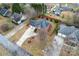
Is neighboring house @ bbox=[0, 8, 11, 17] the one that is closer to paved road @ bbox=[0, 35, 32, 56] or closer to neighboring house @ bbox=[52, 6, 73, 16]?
paved road @ bbox=[0, 35, 32, 56]

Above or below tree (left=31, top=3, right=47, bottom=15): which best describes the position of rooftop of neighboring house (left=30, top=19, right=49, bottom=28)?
below

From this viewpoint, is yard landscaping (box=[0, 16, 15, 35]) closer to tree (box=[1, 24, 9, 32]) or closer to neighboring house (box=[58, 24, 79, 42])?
tree (box=[1, 24, 9, 32])

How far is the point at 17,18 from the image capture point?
103cm

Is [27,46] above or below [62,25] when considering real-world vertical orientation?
below

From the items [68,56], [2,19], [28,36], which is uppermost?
[2,19]

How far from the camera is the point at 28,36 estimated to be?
3.34ft

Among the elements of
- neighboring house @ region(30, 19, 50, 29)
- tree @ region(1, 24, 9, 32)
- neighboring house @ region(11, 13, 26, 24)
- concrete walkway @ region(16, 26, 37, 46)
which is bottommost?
concrete walkway @ region(16, 26, 37, 46)

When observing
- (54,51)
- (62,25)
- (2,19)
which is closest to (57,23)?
(62,25)

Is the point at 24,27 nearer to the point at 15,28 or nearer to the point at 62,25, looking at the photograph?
the point at 15,28

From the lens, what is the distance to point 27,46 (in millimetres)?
1005

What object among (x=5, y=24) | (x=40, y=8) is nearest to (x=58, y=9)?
(x=40, y=8)

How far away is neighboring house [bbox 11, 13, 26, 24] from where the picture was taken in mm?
1023

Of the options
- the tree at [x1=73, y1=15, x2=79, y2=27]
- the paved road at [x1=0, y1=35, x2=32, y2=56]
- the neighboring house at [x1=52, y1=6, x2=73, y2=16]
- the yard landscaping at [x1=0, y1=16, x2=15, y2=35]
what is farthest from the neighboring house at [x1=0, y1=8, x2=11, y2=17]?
the tree at [x1=73, y1=15, x2=79, y2=27]

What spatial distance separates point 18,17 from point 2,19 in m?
0.10
